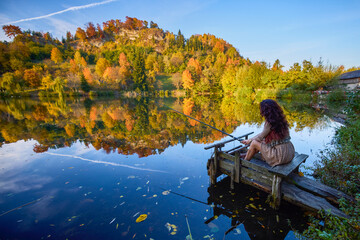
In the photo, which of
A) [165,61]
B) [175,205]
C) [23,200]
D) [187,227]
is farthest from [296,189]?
[165,61]

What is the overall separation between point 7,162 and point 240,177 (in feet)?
32.3

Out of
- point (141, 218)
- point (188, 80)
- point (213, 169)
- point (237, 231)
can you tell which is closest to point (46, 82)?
point (188, 80)

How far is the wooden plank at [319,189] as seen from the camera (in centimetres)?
354

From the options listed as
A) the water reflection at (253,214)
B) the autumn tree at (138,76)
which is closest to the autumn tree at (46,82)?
the autumn tree at (138,76)

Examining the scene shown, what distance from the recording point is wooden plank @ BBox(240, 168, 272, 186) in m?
4.16

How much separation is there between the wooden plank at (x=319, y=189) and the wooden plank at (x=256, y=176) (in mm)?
617

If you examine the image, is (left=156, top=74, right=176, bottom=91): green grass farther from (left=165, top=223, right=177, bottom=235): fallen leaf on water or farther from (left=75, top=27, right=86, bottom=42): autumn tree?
(left=75, top=27, right=86, bottom=42): autumn tree

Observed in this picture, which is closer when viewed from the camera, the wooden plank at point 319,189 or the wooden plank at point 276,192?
the wooden plank at point 319,189

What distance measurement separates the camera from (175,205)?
14.3ft

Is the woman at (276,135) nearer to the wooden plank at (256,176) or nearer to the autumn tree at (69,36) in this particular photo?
the wooden plank at (256,176)

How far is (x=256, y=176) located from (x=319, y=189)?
1361mm

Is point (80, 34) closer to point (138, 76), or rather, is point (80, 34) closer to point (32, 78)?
point (32, 78)

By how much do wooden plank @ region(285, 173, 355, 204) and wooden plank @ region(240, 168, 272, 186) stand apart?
2.02 feet

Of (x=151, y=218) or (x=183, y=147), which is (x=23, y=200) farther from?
(x=183, y=147)
